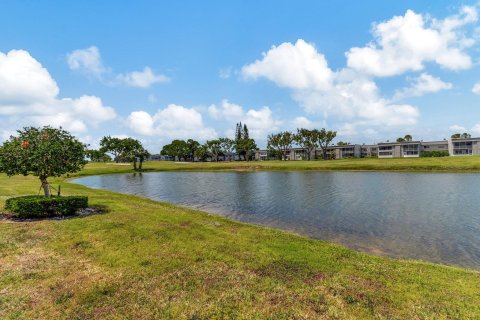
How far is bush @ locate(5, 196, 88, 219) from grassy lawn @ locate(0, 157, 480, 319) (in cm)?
352

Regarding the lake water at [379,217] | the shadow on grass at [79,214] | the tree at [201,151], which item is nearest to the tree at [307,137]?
the tree at [201,151]

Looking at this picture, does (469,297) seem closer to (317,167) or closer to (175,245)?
(175,245)

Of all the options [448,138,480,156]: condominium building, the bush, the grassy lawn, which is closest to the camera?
the grassy lawn

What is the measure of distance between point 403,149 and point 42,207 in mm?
162221

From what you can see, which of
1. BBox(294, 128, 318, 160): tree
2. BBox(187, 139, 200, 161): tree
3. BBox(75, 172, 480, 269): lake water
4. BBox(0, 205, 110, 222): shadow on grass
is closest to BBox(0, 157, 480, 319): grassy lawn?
BBox(0, 205, 110, 222): shadow on grass

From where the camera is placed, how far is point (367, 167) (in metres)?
85.5

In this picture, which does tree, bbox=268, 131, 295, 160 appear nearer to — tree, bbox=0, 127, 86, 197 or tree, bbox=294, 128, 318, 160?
tree, bbox=294, 128, 318, 160

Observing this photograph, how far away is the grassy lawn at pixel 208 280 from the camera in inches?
320

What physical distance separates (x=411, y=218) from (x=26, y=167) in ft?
103

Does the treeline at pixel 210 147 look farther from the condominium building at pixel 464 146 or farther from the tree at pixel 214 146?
the condominium building at pixel 464 146

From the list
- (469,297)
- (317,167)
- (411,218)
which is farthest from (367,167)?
(469,297)

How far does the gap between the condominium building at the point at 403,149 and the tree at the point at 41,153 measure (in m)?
157

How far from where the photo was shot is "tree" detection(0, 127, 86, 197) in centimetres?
2031

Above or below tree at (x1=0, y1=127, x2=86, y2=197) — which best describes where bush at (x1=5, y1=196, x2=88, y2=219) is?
below
